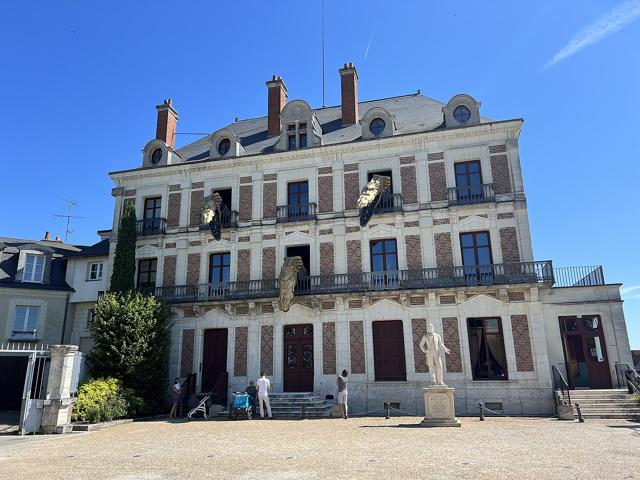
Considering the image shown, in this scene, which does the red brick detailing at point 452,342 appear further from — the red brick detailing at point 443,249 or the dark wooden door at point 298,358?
the dark wooden door at point 298,358

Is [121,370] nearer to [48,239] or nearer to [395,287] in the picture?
[395,287]

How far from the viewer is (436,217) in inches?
752

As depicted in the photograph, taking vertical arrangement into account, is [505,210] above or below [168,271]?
above

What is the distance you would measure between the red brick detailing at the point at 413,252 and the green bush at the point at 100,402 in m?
11.8

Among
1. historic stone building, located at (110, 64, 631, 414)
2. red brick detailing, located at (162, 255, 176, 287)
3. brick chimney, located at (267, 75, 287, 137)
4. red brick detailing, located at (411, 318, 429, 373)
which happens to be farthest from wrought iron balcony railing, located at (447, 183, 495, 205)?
red brick detailing, located at (162, 255, 176, 287)

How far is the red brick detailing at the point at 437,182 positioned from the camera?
19406 mm

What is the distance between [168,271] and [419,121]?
13.4m

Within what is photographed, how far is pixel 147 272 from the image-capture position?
2208cm

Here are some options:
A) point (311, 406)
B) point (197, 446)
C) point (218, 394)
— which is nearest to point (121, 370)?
point (218, 394)

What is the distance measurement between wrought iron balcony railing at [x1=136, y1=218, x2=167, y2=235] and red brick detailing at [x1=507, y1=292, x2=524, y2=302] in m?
15.3

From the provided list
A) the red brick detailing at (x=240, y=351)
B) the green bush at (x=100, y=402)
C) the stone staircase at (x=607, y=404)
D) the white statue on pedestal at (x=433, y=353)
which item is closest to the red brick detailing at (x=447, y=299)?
the white statue on pedestal at (x=433, y=353)

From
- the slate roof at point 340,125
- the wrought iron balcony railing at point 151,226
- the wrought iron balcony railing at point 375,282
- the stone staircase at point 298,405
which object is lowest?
the stone staircase at point 298,405

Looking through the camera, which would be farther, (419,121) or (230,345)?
(419,121)

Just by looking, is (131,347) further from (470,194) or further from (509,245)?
(509,245)
